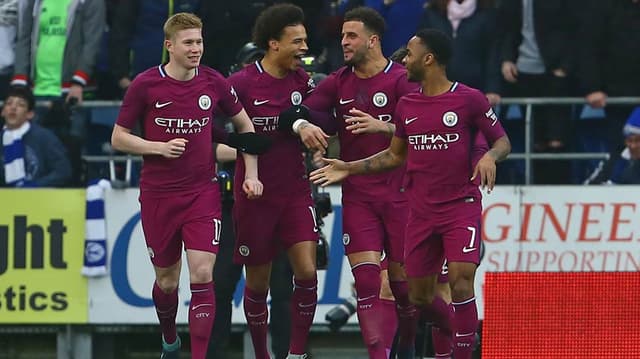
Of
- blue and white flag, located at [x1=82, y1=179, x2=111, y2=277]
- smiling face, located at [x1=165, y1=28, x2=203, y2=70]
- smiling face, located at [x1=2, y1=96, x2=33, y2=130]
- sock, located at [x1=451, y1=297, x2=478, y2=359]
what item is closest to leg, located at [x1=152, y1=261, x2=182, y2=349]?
smiling face, located at [x1=165, y1=28, x2=203, y2=70]

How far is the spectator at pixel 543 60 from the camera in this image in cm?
1802

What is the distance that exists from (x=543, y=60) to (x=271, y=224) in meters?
4.49

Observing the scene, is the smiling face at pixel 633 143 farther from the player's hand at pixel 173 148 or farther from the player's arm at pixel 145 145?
the player's hand at pixel 173 148

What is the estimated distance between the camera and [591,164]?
1838 centimetres

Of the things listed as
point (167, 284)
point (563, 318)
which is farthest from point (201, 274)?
point (563, 318)

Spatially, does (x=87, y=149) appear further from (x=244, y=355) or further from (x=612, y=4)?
(x=612, y=4)

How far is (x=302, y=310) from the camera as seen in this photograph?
1469 centimetres

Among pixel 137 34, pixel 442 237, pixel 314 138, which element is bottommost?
pixel 442 237

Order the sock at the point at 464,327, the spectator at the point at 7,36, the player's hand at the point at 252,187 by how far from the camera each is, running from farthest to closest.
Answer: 1. the spectator at the point at 7,36
2. the player's hand at the point at 252,187
3. the sock at the point at 464,327

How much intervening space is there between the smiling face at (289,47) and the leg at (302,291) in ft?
4.52

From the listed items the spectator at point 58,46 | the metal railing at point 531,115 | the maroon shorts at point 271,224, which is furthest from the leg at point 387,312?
the spectator at point 58,46

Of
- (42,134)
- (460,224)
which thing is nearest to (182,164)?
(460,224)

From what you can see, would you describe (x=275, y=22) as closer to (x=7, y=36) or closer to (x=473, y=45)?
(x=473, y=45)

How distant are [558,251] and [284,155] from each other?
13.4 ft
